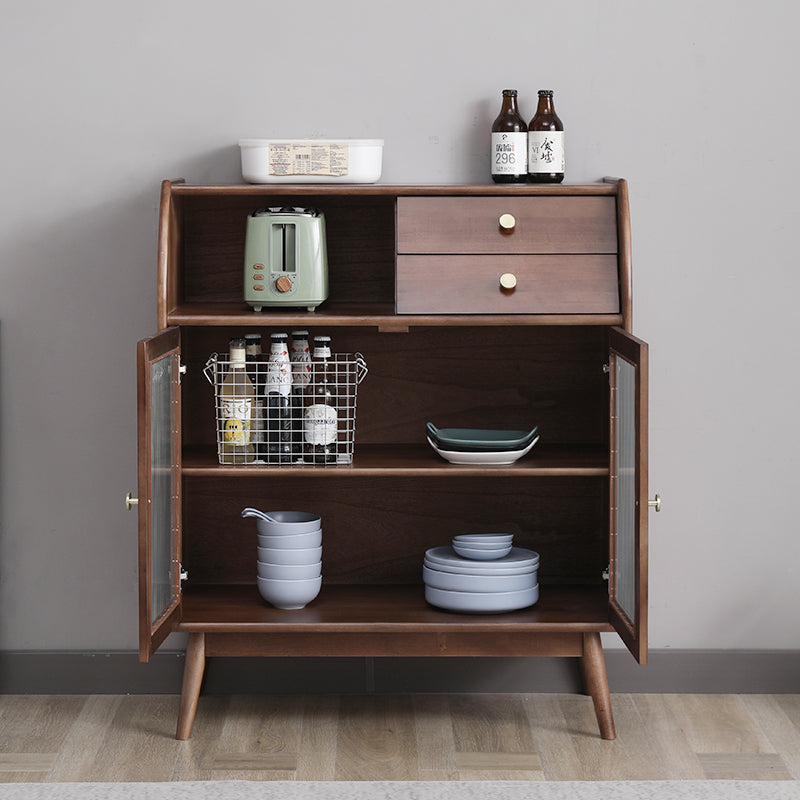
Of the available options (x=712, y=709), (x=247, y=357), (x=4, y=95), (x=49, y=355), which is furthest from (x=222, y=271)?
(x=712, y=709)

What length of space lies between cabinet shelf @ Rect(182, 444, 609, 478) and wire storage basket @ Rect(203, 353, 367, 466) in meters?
0.05

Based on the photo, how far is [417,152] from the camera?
2.81m

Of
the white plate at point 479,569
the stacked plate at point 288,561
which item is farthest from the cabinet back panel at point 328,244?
the white plate at point 479,569

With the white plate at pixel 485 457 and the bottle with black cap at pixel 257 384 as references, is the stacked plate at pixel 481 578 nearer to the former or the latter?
the white plate at pixel 485 457

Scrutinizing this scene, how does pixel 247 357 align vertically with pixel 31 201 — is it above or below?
below

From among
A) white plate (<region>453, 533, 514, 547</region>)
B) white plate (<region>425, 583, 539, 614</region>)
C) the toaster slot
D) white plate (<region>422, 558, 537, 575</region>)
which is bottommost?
white plate (<region>425, 583, 539, 614</region>)

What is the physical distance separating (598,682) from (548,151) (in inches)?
49.2

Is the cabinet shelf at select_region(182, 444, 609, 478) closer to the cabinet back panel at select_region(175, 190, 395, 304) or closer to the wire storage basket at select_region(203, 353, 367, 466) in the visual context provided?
the wire storage basket at select_region(203, 353, 367, 466)

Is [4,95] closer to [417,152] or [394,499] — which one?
[417,152]

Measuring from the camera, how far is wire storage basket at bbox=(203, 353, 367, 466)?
266cm

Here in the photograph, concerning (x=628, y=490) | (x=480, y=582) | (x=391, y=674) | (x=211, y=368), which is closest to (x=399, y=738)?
(x=391, y=674)

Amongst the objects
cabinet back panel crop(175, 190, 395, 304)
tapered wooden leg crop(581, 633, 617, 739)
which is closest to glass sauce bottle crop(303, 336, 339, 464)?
cabinet back panel crop(175, 190, 395, 304)

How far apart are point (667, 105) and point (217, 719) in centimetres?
186

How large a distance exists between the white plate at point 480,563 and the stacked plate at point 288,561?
0.28m
